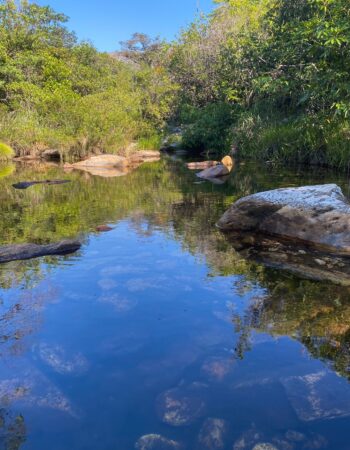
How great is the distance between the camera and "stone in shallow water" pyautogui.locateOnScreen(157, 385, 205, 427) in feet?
8.88

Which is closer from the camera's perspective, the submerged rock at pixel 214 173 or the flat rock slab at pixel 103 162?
the submerged rock at pixel 214 173

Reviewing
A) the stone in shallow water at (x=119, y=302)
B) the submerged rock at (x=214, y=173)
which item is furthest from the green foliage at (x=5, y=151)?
the stone in shallow water at (x=119, y=302)

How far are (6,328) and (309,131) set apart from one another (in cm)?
1413

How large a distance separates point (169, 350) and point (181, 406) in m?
0.72

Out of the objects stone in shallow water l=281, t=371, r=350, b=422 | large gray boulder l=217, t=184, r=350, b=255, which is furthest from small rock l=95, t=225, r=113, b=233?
stone in shallow water l=281, t=371, r=350, b=422

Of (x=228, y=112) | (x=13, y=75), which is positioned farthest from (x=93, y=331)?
(x=13, y=75)

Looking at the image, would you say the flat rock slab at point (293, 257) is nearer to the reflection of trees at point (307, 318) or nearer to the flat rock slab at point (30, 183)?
Answer: the reflection of trees at point (307, 318)

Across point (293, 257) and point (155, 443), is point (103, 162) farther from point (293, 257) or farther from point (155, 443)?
point (155, 443)

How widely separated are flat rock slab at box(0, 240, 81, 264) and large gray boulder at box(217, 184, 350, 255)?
2.70 m

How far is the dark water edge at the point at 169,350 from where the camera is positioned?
2649 millimetres

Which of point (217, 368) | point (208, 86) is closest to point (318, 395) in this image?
point (217, 368)

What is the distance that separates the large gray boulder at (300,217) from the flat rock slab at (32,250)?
2.70 metres

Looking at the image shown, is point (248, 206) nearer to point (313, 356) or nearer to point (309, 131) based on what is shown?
point (313, 356)

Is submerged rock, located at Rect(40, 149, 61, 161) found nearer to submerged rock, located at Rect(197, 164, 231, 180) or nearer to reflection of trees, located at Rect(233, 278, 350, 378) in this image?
submerged rock, located at Rect(197, 164, 231, 180)
